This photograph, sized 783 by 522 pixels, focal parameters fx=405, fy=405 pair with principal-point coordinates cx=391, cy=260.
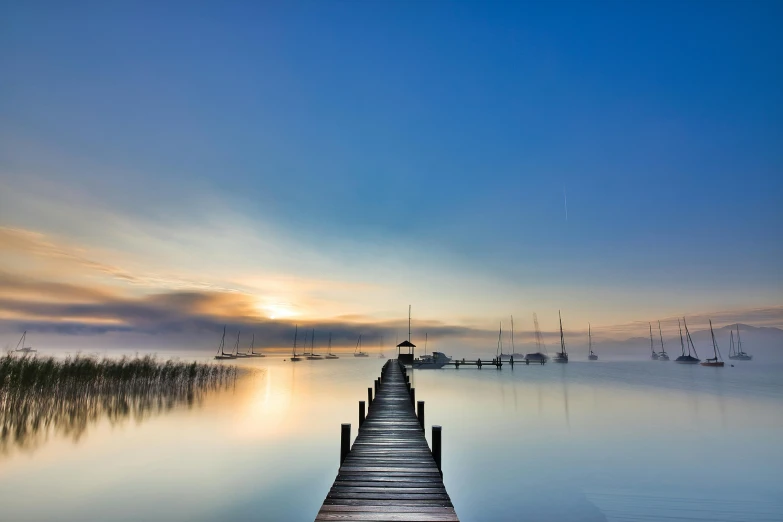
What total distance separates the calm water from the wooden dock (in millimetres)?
3606

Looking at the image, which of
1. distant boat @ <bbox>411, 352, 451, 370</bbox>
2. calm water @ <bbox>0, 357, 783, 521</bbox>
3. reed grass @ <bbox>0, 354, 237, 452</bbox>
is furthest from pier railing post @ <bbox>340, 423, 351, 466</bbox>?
distant boat @ <bbox>411, 352, 451, 370</bbox>

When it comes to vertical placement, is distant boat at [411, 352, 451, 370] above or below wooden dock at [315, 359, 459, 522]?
below

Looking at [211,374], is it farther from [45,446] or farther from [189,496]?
[189,496]

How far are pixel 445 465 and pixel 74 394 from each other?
23798mm

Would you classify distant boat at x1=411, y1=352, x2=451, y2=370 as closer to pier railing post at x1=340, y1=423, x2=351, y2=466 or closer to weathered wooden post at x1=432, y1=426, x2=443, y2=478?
pier railing post at x1=340, y1=423, x2=351, y2=466

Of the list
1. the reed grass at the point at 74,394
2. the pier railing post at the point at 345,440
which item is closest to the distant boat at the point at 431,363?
the reed grass at the point at 74,394

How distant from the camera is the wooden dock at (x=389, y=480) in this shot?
6855 millimetres

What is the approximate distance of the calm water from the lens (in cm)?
1327

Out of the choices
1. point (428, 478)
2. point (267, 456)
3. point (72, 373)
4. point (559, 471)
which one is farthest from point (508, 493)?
point (72, 373)

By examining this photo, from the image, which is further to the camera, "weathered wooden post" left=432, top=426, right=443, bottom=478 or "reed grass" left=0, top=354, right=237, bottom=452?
"reed grass" left=0, top=354, right=237, bottom=452

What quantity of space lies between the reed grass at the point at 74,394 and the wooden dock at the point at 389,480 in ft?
56.6

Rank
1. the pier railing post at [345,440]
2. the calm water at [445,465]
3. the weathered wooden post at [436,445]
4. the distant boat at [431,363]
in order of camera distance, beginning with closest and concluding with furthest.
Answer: the weathered wooden post at [436,445] < the pier railing post at [345,440] < the calm water at [445,465] < the distant boat at [431,363]

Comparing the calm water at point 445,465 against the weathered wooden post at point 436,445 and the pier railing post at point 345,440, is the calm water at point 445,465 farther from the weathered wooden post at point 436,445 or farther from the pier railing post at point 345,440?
the weathered wooden post at point 436,445

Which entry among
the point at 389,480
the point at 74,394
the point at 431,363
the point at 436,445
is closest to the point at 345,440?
the point at 436,445
